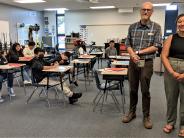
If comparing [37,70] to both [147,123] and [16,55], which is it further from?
[147,123]

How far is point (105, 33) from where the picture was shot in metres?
12.5

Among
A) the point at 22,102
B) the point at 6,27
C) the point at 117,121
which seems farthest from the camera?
the point at 6,27

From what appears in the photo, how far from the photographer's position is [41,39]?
1254 cm

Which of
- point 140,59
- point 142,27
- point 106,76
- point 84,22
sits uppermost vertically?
point 84,22

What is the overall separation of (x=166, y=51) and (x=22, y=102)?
3081 mm

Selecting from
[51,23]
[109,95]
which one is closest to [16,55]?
[109,95]

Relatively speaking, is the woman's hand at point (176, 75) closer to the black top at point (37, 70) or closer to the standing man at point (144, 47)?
the standing man at point (144, 47)

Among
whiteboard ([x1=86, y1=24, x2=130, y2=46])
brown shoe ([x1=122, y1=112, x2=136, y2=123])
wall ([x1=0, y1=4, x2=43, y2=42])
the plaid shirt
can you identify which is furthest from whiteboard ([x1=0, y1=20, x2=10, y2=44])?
the plaid shirt

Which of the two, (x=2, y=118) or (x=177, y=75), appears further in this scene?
(x=2, y=118)

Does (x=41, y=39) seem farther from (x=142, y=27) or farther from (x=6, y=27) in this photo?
(x=142, y=27)

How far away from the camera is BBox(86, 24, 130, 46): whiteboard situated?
12258 millimetres

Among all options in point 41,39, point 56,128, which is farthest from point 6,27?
point 56,128

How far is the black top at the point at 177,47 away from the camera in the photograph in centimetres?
284

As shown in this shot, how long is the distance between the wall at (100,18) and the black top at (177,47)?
30.3ft
